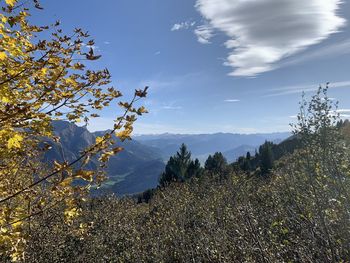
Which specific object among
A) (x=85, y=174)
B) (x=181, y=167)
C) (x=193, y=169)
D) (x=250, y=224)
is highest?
(x=85, y=174)

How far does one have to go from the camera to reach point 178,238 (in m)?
13.1

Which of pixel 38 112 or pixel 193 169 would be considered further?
pixel 193 169

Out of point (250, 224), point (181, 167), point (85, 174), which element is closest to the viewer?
point (85, 174)

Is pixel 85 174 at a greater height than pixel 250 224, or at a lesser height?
greater

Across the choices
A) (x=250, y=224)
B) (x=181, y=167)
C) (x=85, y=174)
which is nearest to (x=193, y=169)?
(x=181, y=167)

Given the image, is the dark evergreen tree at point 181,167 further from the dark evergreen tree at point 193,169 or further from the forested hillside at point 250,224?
the forested hillside at point 250,224

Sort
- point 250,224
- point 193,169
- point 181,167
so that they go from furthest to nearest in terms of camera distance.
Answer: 1. point 193,169
2. point 181,167
3. point 250,224

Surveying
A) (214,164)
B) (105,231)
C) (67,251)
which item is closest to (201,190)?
(105,231)

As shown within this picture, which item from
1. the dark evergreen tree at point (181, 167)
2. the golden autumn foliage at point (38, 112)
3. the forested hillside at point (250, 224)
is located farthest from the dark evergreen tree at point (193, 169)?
the golden autumn foliage at point (38, 112)

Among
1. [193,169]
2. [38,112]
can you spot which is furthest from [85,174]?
[193,169]

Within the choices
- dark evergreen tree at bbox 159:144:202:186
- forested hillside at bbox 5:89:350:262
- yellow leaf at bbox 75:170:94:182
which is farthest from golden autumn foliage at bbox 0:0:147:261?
dark evergreen tree at bbox 159:144:202:186

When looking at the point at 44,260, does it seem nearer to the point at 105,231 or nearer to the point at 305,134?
the point at 105,231

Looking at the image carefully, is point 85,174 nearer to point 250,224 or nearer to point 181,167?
point 250,224

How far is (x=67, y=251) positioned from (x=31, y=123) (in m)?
13.8
